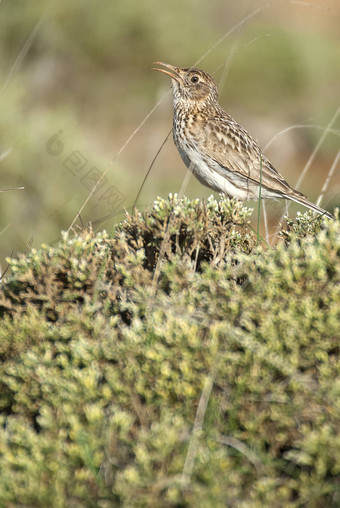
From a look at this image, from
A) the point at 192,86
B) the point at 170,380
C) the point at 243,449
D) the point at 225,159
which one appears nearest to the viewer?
the point at 243,449

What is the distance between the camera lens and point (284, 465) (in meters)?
2.12

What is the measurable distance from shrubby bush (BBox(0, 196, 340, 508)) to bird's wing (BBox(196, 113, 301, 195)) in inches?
100

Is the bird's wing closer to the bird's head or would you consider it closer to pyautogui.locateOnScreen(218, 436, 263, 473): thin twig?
the bird's head

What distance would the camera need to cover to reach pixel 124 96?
1373 centimetres

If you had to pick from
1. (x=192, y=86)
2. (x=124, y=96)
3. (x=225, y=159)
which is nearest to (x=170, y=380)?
(x=225, y=159)

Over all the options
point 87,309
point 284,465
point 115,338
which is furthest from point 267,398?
point 87,309

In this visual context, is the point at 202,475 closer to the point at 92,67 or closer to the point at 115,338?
the point at 115,338

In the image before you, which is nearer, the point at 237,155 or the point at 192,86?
the point at 237,155

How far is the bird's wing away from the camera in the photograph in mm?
5578

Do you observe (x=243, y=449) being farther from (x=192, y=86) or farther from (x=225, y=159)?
(x=192, y=86)

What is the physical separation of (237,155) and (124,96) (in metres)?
8.54

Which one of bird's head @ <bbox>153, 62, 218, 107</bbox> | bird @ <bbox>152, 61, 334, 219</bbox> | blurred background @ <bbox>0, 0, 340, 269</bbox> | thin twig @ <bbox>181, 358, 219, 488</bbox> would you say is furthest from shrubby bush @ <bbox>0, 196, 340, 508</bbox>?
blurred background @ <bbox>0, 0, 340, 269</bbox>

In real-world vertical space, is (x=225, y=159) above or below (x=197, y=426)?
above

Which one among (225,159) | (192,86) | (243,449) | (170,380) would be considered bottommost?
(243,449)
